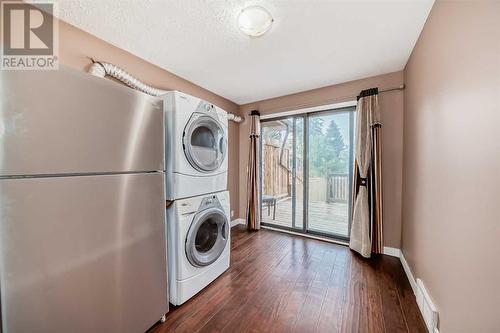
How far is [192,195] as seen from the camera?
1.68m

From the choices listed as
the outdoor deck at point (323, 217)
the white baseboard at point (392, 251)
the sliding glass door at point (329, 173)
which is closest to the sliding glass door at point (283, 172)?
the outdoor deck at point (323, 217)

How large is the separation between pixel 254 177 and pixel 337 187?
4.59 ft

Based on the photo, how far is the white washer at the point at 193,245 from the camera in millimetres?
1546

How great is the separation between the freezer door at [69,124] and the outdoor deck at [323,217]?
2.72 metres

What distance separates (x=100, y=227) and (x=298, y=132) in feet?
9.67

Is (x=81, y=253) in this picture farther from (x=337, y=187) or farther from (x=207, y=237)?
(x=337, y=187)

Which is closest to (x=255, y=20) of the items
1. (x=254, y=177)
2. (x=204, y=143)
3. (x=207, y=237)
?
(x=204, y=143)

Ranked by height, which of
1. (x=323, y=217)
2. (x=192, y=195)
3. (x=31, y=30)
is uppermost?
(x=31, y=30)

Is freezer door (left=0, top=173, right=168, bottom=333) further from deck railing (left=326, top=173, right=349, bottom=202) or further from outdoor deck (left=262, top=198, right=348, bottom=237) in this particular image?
deck railing (left=326, top=173, right=349, bottom=202)

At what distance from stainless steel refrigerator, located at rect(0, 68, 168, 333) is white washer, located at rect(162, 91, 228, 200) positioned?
23cm

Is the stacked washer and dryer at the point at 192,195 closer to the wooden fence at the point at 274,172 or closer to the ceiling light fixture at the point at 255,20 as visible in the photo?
the ceiling light fixture at the point at 255,20

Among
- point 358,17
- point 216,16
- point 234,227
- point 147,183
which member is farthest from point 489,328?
point 234,227

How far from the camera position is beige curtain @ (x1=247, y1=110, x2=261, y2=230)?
10.9 ft

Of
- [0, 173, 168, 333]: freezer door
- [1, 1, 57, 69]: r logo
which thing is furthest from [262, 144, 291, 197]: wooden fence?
[1, 1, 57, 69]: r logo
